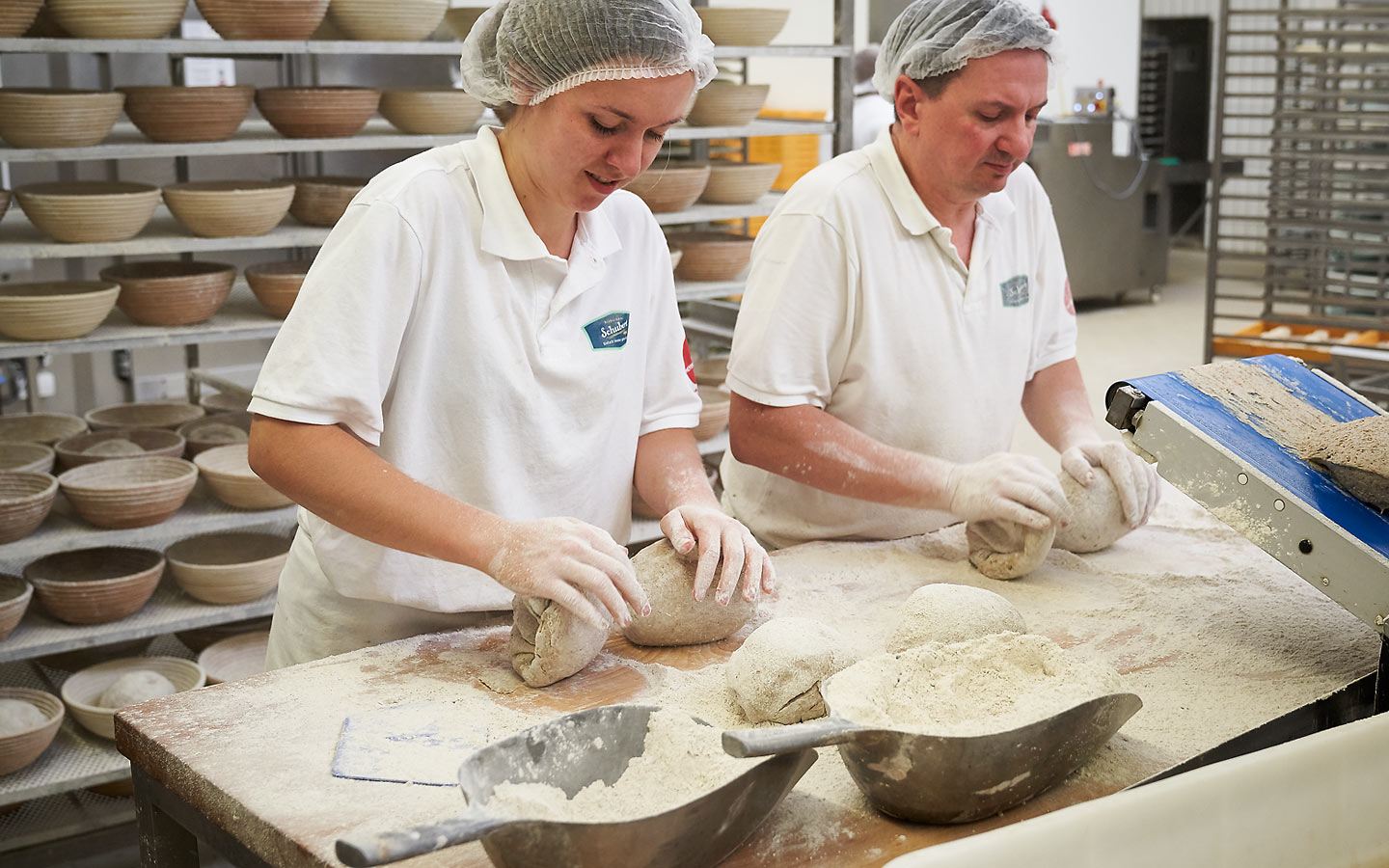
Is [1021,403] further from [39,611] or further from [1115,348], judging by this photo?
[1115,348]

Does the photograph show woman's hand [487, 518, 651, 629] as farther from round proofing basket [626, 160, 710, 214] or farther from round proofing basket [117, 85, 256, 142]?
round proofing basket [626, 160, 710, 214]

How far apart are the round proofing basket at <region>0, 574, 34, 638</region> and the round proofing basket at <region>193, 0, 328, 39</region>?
1438 mm

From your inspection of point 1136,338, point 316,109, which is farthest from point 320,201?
point 1136,338

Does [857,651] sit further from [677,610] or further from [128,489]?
[128,489]

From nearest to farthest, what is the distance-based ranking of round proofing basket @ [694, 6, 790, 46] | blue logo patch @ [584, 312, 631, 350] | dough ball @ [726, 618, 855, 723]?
dough ball @ [726, 618, 855, 723]
blue logo patch @ [584, 312, 631, 350]
round proofing basket @ [694, 6, 790, 46]

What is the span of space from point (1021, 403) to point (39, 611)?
95.0 inches

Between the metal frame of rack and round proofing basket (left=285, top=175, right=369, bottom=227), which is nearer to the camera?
round proofing basket (left=285, top=175, right=369, bottom=227)

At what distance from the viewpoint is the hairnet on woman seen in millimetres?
1584

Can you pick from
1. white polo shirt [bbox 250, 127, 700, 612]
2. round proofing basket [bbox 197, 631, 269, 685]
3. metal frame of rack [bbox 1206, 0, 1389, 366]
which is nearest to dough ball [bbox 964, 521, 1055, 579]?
white polo shirt [bbox 250, 127, 700, 612]

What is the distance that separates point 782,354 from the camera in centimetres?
212

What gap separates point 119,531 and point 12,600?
0.28 metres

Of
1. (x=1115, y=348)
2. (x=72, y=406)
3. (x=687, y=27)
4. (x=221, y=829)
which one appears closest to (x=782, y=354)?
(x=687, y=27)

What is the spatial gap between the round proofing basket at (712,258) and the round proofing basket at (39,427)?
180cm

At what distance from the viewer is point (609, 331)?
185cm
